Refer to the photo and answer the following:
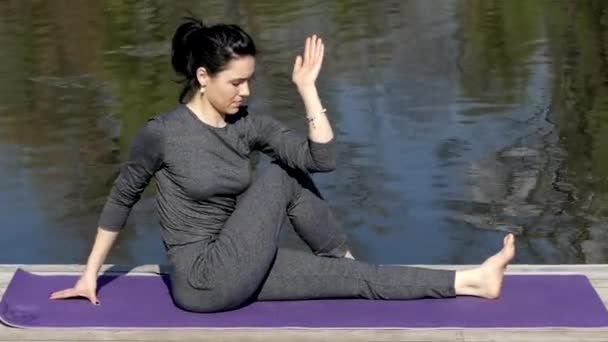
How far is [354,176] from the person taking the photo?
7.02 meters

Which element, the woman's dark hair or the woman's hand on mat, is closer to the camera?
the woman's dark hair

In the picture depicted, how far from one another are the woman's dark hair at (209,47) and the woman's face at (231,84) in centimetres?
2

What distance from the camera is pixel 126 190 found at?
420 cm

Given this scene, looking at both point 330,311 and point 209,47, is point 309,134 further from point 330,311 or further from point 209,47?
point 330,311

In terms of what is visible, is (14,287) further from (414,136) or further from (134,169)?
(414,136)

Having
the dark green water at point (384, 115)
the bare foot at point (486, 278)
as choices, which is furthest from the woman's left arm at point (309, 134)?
the dark green water at point (384, 115)

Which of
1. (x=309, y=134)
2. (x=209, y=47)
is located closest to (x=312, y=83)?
(x=309, y=134)

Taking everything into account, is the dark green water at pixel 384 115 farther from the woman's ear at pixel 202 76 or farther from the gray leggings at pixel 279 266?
the woman's ear at pixel 202 76

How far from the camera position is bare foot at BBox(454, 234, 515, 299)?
14.1 ft

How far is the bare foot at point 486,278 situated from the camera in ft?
14.1

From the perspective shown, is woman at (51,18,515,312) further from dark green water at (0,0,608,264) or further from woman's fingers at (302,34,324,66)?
dark green water at (0,0,608,264)

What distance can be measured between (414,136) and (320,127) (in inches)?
146

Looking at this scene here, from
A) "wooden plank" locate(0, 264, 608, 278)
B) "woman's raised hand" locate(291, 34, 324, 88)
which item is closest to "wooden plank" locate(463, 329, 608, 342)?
"wooden plank" locate(0, 264, 608, 278)

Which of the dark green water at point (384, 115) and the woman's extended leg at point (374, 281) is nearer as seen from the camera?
the woman's extended leg at point (374, 281)
